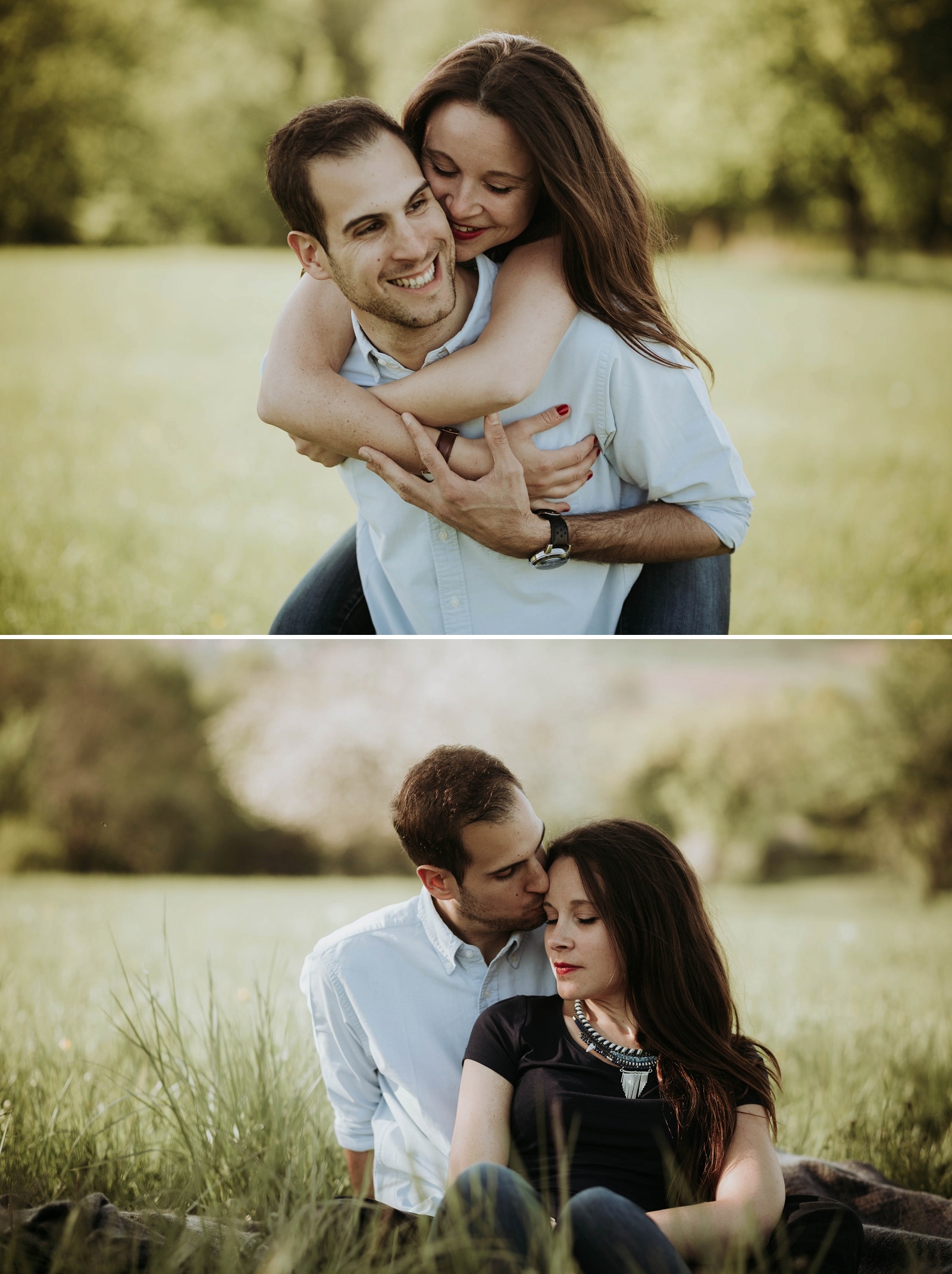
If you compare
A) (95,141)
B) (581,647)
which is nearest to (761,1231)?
(581,647)

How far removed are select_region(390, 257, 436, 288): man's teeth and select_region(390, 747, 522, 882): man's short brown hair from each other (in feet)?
2.81

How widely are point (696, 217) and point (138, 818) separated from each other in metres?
11.1

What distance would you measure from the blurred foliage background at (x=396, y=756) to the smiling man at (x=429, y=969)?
4.56 metres

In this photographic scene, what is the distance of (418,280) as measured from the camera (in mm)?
2119

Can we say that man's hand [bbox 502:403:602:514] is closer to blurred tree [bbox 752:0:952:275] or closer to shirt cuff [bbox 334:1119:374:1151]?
shirt cuff [bbox 334:1119:374:1151]

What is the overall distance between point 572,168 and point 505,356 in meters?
0.37

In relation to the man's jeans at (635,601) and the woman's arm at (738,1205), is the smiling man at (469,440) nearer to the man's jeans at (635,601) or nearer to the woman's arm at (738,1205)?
the man's jeans at (635,601)

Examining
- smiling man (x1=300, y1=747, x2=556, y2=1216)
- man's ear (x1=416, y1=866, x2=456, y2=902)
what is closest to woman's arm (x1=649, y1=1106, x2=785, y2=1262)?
smiling man (x1=300, y1=747, x2=556, y2=1216)

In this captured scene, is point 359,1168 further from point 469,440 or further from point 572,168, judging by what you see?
point 572,168

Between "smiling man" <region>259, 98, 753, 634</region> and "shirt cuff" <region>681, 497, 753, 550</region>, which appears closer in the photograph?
"smiling man" <region>259, 98, 753, 634</region>

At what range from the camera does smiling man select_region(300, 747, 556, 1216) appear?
194 centimetres

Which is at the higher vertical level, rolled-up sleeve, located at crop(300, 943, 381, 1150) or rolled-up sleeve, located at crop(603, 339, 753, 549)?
rolled-up sleeve, located at crop(603, 339, 753, 549)

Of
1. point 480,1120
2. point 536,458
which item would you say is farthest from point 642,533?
point 480,1120

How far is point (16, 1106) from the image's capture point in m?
2.34
